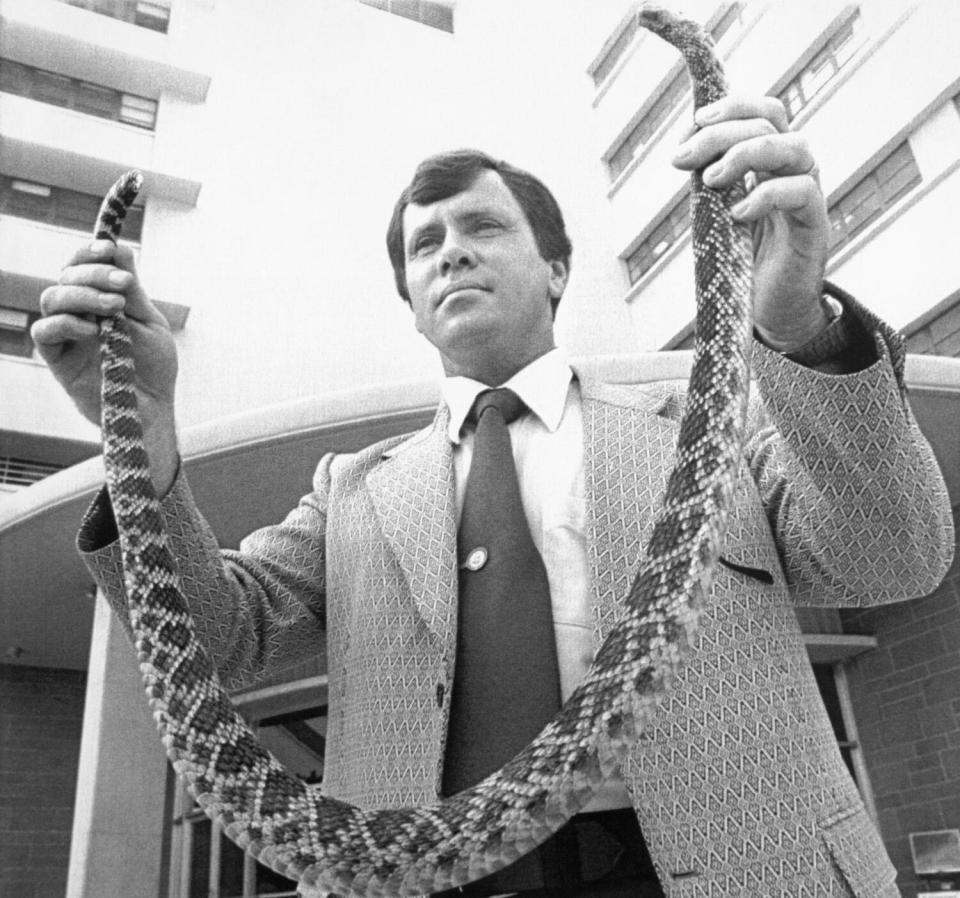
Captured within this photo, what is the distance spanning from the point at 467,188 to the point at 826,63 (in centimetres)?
327

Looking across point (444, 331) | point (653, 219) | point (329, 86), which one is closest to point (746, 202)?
point (444, 331)

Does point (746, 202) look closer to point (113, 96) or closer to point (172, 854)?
point (113, 96)

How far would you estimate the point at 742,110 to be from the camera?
67 centimetres

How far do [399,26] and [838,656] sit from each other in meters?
4.58

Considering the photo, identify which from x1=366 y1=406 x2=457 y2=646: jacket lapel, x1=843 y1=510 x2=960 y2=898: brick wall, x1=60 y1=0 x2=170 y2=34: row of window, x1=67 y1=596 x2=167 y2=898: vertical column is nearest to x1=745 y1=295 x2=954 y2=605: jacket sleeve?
x1=366 y1=406 x2=457 y2=646: jacket lapel

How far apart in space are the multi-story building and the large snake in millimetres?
2080

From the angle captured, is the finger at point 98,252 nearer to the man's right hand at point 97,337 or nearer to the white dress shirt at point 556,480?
the man's right hand at point 97,337

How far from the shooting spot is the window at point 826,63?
11.7ft

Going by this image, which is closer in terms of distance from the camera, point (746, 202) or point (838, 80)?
point (746, 202)

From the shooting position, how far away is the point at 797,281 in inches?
27.6

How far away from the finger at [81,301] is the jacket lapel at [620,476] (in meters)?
0.48

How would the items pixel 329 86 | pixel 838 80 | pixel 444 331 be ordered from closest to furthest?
pixel 444 331 → pixel 329 86 → pixel 838 80

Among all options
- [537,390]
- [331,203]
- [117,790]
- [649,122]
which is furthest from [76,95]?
[537,390]

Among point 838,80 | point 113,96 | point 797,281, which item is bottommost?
point 797,281
